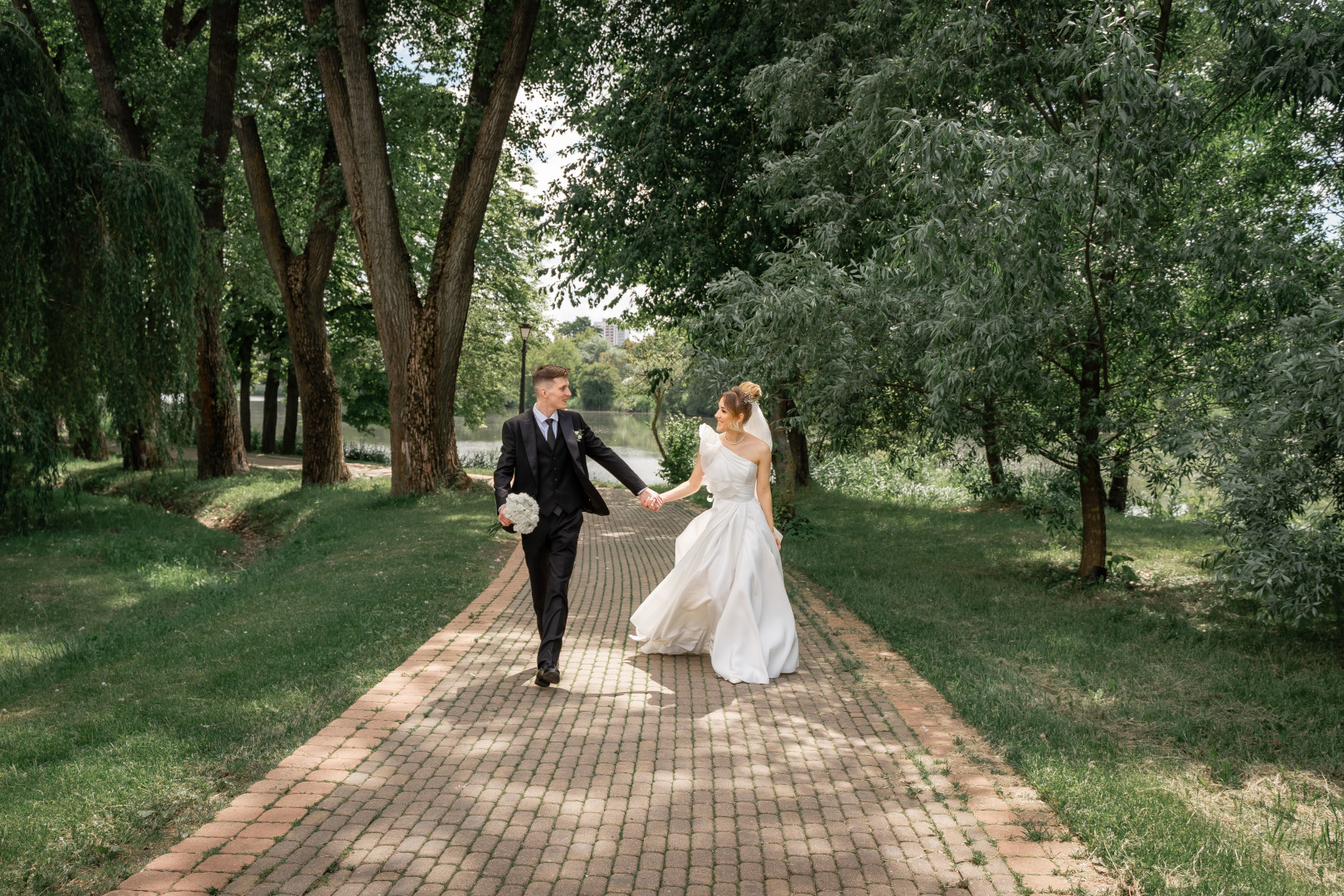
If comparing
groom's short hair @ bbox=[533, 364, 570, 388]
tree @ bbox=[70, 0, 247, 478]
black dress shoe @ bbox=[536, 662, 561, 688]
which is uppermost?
tree @ bbox=[70, 0, 247, 478]

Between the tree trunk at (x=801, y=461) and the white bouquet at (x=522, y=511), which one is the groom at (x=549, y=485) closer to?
the white bouquet at (x=522, y=511)

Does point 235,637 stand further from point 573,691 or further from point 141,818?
point 141,818

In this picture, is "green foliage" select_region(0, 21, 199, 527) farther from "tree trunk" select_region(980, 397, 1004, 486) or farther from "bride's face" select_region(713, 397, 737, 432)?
"tree trunk" select_region(980, 397, 1004, 486)

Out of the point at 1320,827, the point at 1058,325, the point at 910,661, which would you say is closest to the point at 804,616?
the point at 910,661

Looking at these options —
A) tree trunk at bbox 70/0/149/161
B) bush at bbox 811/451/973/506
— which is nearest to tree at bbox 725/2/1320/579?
bush at bbox 811/451/973/506

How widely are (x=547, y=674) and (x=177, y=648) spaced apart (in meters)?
3.24

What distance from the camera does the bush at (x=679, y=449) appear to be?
24.8 m

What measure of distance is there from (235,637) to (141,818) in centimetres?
363

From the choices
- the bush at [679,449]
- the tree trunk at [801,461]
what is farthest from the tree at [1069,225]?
the bush at [679,449]

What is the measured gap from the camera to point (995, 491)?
10109 mm

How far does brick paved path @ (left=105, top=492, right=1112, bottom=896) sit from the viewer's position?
3672 mm

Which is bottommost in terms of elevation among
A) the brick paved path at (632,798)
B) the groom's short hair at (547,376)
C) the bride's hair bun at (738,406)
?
the brick paved path at (632,798)

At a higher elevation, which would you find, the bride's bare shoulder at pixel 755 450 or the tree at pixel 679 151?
the tree at pixel 679 151

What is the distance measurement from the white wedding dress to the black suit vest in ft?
Answer: 3.77
